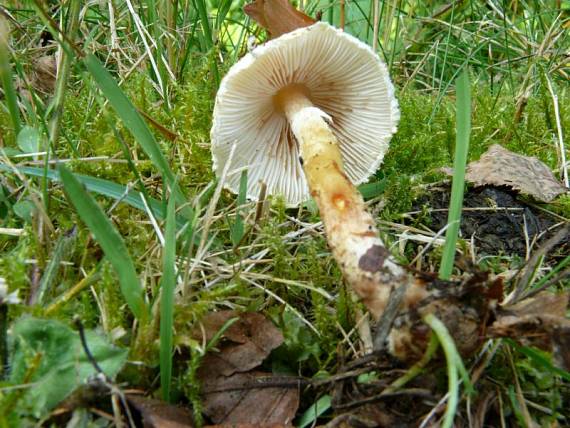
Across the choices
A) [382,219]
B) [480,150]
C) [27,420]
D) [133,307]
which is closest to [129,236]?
[133,307]

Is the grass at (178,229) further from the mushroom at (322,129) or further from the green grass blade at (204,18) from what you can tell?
the mushroom at (322,129)

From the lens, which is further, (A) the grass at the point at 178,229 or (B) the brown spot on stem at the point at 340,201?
(B) the brown spot on stem at the point at 340,201

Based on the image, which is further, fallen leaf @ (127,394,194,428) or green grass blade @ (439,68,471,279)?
green grass blade @ (439,68,471,279)

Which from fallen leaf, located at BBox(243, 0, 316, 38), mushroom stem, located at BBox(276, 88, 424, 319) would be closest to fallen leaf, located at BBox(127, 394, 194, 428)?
mushroom stem, located at BBox(276, 88, 424, 319)

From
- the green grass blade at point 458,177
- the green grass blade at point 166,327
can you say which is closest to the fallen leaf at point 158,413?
the green grass blade at point 166,327

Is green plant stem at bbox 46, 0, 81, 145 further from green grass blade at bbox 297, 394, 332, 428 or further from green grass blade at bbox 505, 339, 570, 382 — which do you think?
green grass blade at bbox 505, 339, 570, 382

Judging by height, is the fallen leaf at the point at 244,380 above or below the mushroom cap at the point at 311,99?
below

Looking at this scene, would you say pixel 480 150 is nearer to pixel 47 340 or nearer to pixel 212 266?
pixel 212 266
